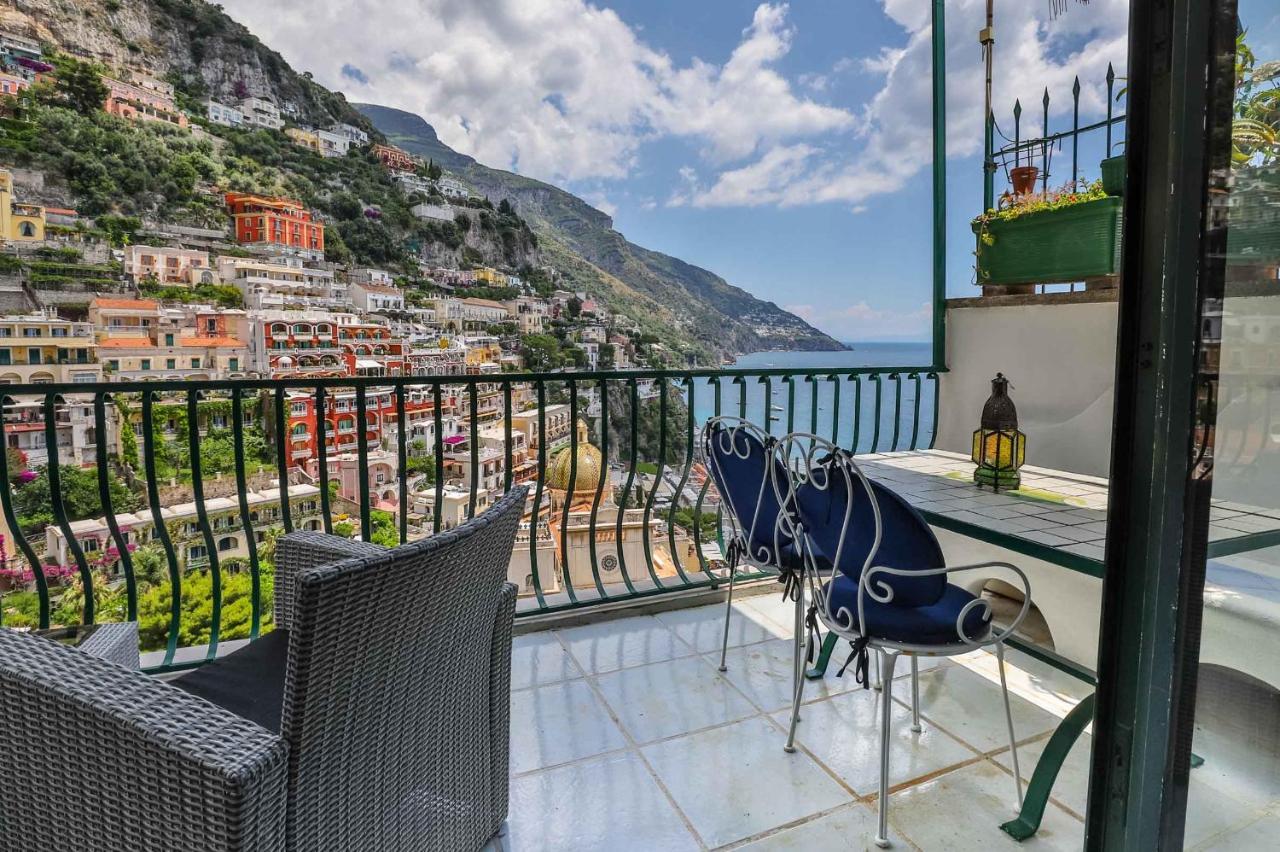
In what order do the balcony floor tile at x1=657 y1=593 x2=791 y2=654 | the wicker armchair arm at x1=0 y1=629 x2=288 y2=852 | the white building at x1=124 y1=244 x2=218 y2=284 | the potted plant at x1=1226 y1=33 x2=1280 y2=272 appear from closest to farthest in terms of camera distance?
the potted plant at x1=1226 y1=33 x2=1280 y2=272 < the wicker armchair arm at x1=0 y1=629 x2=288 y2=852 < the balcony floor tile at x1=657 y1=593 x2=791 y2=654 < the white building at x1=124 y1=244 x2=218 y2=284

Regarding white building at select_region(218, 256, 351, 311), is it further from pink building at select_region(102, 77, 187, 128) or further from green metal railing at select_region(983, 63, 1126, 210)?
green metal railing at select_region(983, 63, 1126, 210)

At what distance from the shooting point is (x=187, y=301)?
66.0 feet

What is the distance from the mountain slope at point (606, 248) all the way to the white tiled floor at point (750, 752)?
8.24 metres

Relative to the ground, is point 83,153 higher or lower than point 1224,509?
higher

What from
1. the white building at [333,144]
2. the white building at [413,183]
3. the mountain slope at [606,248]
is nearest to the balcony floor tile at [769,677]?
the mountain slope at [606,248]

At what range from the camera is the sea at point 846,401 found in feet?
10.1

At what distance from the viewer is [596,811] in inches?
68.1

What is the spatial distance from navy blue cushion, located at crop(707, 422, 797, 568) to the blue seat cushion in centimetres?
53

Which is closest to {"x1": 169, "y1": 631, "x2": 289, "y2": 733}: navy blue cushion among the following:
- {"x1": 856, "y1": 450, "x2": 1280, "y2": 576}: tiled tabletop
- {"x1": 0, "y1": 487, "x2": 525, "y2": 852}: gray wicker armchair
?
{"x1": 0, "y1": 487, "x2": 525, "y2": 852}: gray wicker armchair

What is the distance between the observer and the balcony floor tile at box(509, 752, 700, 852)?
5.32ft

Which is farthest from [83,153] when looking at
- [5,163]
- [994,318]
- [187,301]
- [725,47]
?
[994,318]

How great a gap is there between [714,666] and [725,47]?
71.1 feet

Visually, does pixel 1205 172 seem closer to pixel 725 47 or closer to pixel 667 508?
pixel 667 508

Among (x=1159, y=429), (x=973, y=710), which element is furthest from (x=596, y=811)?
(x=1159, y=429)
